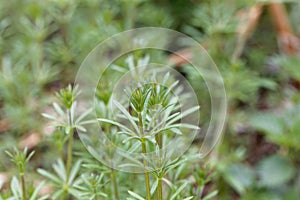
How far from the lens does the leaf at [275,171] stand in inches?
57.1

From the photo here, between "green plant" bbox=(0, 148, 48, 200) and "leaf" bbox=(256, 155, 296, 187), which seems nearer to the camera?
"green plant" bbox=(0, 148, 48, 200)

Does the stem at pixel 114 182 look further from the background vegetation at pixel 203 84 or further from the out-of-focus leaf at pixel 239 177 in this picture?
the out-of-focus leaf at pixel 239 177

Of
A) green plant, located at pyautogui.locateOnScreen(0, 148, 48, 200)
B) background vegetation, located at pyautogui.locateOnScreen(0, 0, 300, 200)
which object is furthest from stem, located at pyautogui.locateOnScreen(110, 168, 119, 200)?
background vegetation, located at pyautogui.locateOnScreen(0, 0, 300, 200)

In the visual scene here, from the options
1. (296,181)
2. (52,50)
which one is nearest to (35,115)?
(52,50)

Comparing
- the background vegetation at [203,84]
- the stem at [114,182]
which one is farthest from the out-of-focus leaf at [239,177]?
the stem at [114,182]

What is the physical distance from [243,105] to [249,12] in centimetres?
31

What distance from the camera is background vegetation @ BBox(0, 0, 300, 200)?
1.40 metres

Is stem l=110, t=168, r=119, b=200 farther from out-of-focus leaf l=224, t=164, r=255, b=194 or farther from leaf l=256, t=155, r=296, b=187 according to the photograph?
leaf l=256, t=155, r=296, b=187

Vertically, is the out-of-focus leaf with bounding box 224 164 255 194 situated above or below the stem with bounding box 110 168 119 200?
above

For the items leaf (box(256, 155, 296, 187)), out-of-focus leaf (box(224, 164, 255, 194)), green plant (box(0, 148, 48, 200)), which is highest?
leaf (box(256, 155, 296, 187))

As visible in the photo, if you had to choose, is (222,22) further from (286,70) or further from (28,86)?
(28,86)

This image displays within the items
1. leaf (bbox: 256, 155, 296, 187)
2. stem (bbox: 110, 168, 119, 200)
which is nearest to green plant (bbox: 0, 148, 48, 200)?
stem (bbox: 110, 168, 119, 200)

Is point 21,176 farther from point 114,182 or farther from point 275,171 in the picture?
point 275,171

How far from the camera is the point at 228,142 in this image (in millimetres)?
1527
